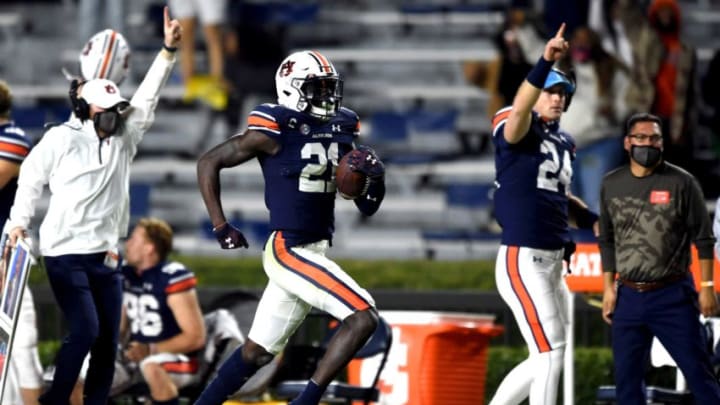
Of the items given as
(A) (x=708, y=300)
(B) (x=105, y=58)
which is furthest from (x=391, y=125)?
(A) (x=708, y=300)

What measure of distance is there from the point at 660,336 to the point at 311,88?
Result: 207 centimetres

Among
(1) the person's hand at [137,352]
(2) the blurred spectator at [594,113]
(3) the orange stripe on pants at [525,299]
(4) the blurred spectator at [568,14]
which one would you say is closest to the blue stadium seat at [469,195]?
(2) the blurred spectator at [594,113]

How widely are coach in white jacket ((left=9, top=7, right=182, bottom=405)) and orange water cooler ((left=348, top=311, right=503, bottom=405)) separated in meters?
1.62

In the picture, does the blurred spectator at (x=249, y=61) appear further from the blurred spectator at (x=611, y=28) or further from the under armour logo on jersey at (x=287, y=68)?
the under armour logo on jersey at (x=287, y=68)

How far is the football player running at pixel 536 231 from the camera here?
349 inches

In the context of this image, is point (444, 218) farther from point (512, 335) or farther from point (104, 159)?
point (104, 159)

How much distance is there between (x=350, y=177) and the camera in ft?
27.8

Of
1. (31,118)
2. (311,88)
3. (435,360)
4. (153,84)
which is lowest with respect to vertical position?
(435,360)

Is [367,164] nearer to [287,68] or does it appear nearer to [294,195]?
[294,195]

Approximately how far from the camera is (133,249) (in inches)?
427

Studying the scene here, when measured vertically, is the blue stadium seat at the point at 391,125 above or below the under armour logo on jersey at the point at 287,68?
below

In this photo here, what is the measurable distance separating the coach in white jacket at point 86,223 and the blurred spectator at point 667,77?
20.1ft

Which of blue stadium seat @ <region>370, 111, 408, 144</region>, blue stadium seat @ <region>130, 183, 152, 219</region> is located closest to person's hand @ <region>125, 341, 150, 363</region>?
blue stadium seat @ <region>130, 183, 152, 219</region>

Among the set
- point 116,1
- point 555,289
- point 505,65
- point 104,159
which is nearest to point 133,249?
point 104,159
